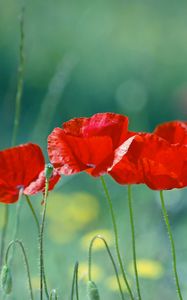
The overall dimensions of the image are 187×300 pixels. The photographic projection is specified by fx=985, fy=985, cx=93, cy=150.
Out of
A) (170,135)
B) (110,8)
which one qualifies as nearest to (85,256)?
(170,135)

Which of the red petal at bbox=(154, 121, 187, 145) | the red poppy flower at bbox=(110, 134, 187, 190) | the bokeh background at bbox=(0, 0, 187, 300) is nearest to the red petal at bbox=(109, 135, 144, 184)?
the red poppy flower at bbox=(110, 134, 187, 190)

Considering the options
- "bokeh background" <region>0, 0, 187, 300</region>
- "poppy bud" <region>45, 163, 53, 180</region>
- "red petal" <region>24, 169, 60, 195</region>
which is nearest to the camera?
"poppy bud" <region>45, 163, 53, 180</region>

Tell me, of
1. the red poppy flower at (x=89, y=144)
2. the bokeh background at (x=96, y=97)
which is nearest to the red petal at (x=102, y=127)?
the red poppy flower at (x=89, y=144)

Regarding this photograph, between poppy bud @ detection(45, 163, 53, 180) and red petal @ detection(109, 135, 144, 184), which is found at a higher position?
red petal @ detection(109, 135, 144, 184)

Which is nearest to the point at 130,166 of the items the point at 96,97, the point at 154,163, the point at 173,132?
the point at 154,163

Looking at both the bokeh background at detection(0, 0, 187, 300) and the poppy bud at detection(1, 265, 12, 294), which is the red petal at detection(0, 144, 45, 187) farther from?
the bokeh background at detection(0, 0, 187, 300)

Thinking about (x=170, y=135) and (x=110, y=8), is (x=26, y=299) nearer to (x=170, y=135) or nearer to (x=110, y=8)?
(x=170, y=135)

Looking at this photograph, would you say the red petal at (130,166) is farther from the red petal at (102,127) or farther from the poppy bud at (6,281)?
the poppy bud at (6,281)
